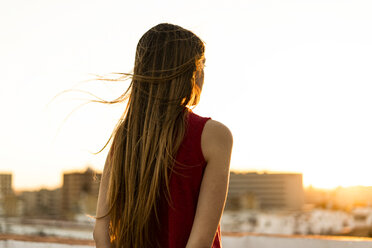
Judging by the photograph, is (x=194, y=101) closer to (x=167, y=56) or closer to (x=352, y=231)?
(x=167, y=56)

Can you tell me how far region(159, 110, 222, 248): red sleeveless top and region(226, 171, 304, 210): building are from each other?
9051 centimetres

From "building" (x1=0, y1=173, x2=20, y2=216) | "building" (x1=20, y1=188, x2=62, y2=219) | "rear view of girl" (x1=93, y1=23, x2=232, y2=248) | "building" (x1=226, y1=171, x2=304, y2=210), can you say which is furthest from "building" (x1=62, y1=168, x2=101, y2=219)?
"rear view of girl" (x1=93, y1=23, x2=232, y2=248)

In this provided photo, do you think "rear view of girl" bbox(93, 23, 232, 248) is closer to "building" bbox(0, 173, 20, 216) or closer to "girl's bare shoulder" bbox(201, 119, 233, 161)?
"girl's bare shoulder" bbox(201, 119, 233, 161)

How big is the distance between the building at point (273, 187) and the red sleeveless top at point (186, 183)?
90.5 m

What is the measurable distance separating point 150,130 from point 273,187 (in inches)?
3764

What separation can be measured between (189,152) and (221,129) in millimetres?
91

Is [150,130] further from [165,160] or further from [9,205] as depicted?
[9,205]

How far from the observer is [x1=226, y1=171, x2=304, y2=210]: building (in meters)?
91.3

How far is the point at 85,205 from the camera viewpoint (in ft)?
234

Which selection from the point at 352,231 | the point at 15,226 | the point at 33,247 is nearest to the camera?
the point at 33,247

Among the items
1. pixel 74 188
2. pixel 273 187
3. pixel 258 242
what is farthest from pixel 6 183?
pixel 258 242

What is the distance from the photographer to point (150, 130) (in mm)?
1125

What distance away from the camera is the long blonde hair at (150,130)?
3.66ft

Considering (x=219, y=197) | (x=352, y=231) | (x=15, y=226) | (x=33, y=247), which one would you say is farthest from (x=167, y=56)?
(x=352, y=231)
